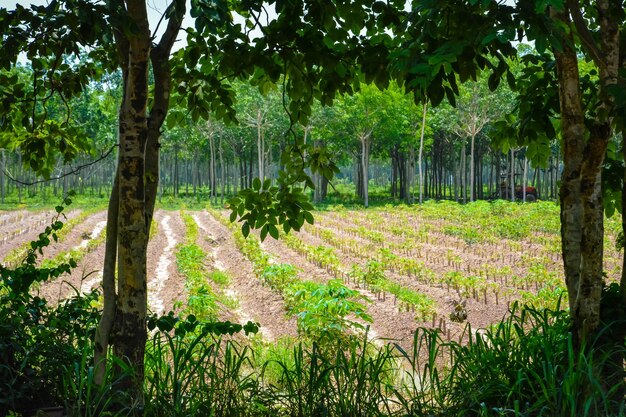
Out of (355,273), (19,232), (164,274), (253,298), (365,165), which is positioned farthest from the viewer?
(365,165)

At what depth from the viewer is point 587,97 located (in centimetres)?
466

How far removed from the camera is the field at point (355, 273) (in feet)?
29.6

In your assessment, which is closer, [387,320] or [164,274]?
[387,320]

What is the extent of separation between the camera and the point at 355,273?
1188 cm

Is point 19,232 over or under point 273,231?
under

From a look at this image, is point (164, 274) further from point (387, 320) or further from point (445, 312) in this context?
point (445, 312)

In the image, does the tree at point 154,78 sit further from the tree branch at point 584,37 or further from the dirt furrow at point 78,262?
the dirt furrow at point 78,262

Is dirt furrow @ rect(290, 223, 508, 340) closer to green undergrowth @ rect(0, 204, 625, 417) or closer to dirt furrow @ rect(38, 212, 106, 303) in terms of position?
green undergrowth @ rect(0, 204, 625, 417)

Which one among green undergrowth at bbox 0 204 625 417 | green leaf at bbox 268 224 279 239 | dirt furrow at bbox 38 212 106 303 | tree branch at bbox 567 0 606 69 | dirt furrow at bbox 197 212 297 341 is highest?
tree branch at bbox 567 0 606 69

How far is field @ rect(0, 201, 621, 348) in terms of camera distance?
903 centimetres

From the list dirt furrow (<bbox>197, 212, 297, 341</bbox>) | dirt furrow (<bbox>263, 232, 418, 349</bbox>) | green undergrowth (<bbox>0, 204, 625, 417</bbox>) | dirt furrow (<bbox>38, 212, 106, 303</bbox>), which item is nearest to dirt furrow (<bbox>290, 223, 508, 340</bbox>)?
dirt furrow (<bbox>263, 232, 418, 349</bbox>)

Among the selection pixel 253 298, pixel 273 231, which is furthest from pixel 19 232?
pixel 273 231

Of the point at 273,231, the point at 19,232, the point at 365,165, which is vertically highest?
the point at 365,165

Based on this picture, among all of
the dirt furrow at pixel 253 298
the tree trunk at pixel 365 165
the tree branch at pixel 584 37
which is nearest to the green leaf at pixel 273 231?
the tree branch at pixel 584 37
